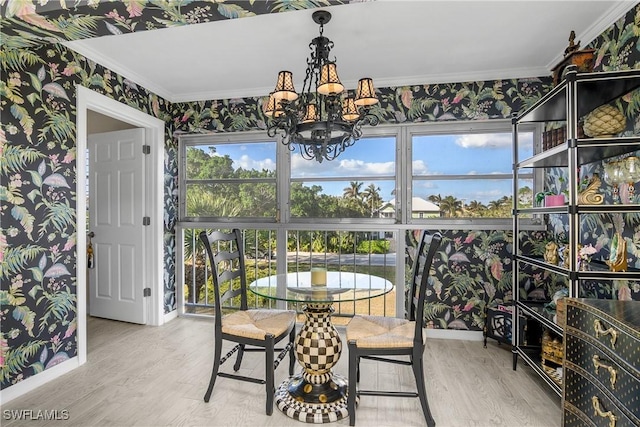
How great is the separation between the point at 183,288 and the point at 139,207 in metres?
1.02

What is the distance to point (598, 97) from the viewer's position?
2111 mm

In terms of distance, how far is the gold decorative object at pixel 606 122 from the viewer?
6.49ft

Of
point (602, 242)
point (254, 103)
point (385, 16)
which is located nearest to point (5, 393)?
point (254, 103)

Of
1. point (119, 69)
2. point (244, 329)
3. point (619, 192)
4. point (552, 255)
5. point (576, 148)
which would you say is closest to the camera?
point (576, 148)

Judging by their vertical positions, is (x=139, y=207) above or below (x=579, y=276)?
above

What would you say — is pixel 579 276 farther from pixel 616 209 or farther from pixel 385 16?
pixel 385 16

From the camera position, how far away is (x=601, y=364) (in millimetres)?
1348

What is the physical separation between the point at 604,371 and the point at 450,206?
2128mm

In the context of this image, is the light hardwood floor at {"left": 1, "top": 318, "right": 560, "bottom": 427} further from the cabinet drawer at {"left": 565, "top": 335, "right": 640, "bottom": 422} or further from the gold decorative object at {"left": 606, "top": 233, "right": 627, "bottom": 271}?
the gold decorative object at {"left": 606, "top": 233, "right": 627, "bottom": 271}

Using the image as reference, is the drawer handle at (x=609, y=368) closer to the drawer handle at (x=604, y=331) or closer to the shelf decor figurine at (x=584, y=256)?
the drawer handle at (x=604, y=331)

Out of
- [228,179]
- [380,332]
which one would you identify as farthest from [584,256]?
[228,179]

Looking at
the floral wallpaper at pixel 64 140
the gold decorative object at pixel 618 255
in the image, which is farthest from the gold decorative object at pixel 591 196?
the floral wallpaper at pixel 64 140

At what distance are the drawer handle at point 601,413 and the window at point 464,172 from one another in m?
2.09

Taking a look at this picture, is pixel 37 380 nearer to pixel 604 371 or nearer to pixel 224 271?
pixel 224 271
